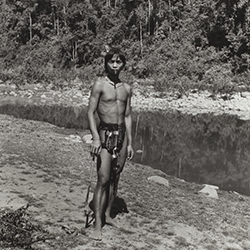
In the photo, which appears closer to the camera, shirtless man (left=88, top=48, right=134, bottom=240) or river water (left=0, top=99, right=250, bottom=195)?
shirtless man (left=88, top=48, right=134, bottom=240)

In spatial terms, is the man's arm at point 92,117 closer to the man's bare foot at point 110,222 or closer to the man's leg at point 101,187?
the man's leg at point 101,187

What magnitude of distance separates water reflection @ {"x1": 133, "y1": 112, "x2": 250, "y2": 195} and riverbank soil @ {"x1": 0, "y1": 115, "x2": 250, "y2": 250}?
163 cm

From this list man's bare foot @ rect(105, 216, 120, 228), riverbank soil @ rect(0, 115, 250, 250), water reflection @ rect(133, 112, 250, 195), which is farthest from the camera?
water reflection @ rect(133, 112, 250, 195)

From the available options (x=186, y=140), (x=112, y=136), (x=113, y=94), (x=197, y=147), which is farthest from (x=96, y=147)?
(x=186, y=140)

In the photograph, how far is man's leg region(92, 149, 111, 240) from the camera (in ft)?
12.0

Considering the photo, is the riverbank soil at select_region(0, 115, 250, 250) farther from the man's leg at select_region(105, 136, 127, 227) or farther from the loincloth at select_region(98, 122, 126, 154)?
the loincloth at select_region(98, 122, 126, 154)

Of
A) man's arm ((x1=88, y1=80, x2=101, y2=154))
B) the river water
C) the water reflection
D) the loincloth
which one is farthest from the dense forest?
man's arm ((x1=88, y1=80, x2=101, y2=154))

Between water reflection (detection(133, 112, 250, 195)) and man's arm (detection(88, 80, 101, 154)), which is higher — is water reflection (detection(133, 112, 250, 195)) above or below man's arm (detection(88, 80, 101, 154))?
below

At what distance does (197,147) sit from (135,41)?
23.3 m

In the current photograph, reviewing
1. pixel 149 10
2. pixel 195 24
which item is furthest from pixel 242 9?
pixel 149 10

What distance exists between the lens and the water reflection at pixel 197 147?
8.50 metres

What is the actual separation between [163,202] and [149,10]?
1177 inches

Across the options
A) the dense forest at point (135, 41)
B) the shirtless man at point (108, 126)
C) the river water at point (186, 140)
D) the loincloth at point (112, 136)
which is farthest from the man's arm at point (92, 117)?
the dense forest at point (135, 41)

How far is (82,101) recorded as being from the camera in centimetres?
2028
